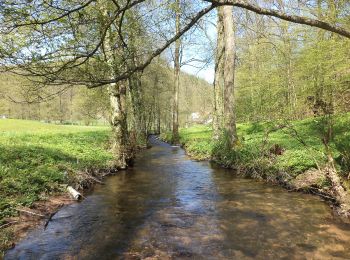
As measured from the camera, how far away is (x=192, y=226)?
23.1 feet

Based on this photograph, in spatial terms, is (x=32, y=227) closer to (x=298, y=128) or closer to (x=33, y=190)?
(x=33, y=190)

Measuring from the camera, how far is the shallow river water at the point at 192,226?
5711 millimetres

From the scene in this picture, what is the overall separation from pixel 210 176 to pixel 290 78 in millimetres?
15842

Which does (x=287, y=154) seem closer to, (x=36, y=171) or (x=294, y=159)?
A: (x=294, y=159)

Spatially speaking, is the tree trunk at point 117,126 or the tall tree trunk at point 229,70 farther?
the tall tree trunk at point 229,70

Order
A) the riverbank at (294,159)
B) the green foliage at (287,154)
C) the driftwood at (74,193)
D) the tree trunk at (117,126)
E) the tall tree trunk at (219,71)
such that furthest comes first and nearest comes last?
the tall tree trunk at (219,71)
the tree trunk at (117,126)
the green foliage at (287,154)
the driftwood at (74,193)
the riverbank at (294,159)

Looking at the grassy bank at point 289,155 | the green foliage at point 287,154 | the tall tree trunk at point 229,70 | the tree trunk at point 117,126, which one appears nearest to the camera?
the grassy bank at point 289,155

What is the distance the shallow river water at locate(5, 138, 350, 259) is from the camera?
5.71m

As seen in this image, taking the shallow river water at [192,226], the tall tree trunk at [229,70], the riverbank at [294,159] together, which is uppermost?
the tall tree trunk at [229,70]

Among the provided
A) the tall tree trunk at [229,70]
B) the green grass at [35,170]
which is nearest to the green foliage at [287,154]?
the tall tree trunk at [229,70]

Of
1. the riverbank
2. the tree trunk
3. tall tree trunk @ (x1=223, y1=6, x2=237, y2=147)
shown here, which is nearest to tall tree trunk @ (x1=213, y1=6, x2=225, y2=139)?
the riverbank

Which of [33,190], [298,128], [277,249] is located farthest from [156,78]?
[277,249]

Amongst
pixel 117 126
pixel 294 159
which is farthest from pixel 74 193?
pixel 294 159

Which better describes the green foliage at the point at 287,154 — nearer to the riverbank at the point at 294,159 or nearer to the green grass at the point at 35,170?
the riverbank at the point at 294,159
